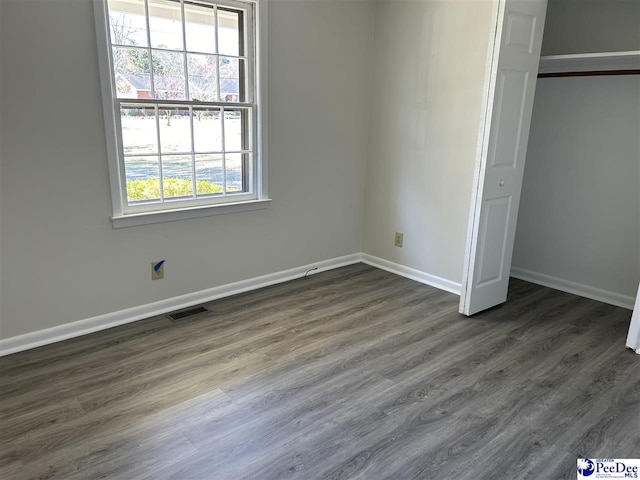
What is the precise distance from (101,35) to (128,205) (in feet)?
3.22

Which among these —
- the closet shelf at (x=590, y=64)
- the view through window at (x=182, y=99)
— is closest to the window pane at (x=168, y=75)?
the view through window at (x=182, y=99)

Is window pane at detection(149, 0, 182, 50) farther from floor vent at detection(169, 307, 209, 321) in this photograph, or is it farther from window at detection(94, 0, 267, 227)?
floor vent at detection(169, 307, 209, 321)

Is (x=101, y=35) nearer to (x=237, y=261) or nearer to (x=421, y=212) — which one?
(x=237, y=261)

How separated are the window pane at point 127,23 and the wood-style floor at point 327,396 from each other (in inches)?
68.6

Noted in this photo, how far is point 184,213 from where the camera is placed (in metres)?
3.19

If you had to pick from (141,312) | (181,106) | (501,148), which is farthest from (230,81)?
(501,148)

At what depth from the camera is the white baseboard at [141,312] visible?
107 inches

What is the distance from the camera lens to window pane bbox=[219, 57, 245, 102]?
3.24m

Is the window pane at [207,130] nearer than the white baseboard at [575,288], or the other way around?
the window pane at [207,130]

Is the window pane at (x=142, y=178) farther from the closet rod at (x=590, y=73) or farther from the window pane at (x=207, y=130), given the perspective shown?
the closet rod at (x=590, y=73)

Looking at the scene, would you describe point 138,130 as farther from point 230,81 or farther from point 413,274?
point 413,274

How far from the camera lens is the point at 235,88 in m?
3.32

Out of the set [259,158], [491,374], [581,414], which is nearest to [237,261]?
[259,158]

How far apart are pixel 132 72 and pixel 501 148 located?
2351mm
